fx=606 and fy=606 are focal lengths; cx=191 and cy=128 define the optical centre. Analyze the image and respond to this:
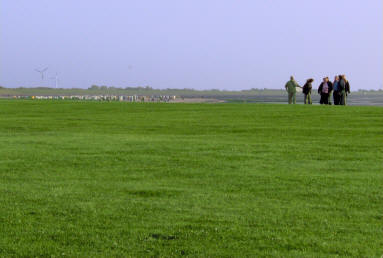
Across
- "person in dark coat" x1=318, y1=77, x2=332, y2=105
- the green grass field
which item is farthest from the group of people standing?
the green grass field

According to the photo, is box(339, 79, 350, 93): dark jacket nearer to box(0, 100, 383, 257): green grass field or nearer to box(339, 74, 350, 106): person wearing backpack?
box(339, 74, 350, 106): person wearing backpack

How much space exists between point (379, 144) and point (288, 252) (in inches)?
441

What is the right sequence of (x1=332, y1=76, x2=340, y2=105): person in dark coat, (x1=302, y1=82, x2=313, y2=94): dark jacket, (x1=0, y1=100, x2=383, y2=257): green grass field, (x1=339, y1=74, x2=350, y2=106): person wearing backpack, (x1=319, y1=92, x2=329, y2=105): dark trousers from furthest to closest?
(x1=302, y1=82, x2=313, y2=94): dark jacket, (x1=319, y1=92, x2=329, y2=105): dark trousers, (x1=332, y1=76, x2=340, y2=105): person in dark coat, (x1=339, y1=74, x2=350, y2=106): person wearing backpack, (x1=0, y1=100, x2=383, y2=257): green grass field

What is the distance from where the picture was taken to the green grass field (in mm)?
7559

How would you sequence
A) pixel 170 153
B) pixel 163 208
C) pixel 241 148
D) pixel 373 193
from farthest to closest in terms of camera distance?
pixel 241 148 < pixel 170 153 < pixel 373 193 < pixel 163 208

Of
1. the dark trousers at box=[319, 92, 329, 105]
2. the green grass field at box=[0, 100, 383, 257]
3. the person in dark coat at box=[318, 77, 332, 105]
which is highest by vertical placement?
the person in dark coat at box=[318, 77, 332, 105]

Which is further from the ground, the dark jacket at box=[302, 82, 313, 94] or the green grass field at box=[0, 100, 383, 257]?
the dark jacket at box=[302, 82, 313, 94]

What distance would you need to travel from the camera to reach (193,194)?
1030 centimetres

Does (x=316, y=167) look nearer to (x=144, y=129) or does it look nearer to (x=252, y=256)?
(x=252, y=256)

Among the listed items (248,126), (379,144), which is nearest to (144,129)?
(248,126)

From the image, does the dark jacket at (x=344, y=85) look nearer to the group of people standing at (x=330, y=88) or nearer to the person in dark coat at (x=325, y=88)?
the group of people standing at (x=330, y=88)

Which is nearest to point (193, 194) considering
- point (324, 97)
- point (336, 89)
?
point (336, 89)

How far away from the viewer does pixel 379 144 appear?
1755 cm

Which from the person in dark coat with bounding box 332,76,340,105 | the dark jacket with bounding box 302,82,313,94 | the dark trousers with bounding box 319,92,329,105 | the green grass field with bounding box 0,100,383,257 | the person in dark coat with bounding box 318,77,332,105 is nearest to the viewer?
the green grass field with bounding box 0,100,383,257
